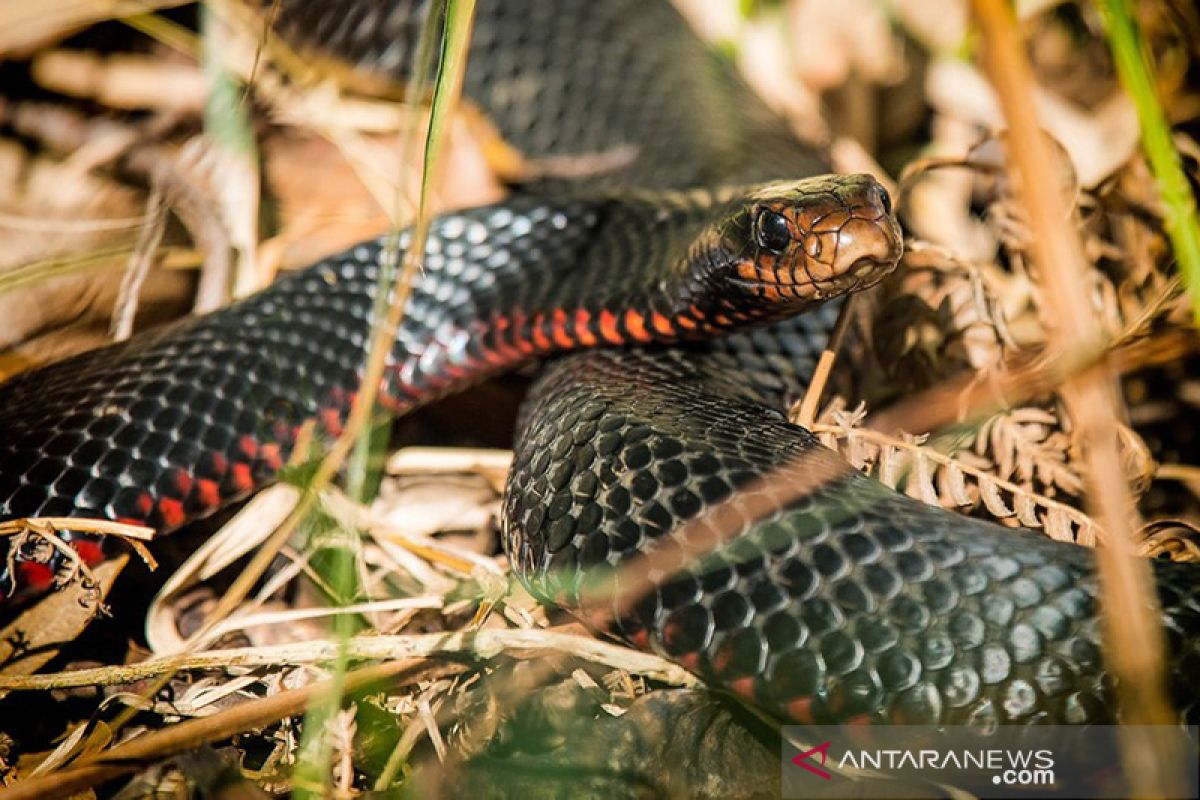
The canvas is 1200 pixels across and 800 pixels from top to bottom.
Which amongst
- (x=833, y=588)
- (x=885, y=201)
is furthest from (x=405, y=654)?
(x=885, y=201)

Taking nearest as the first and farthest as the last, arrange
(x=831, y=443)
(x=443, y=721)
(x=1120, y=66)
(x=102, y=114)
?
(x=1120, y=66) < (x=443, y=721) < (x=831, y=443) < (x=102, y=114)

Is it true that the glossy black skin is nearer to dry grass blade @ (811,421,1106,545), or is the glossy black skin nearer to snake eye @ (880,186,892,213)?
dry grass blade @ (811,421,1106,545)

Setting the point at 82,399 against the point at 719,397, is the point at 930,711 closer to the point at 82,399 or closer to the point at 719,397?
the point at 719,397

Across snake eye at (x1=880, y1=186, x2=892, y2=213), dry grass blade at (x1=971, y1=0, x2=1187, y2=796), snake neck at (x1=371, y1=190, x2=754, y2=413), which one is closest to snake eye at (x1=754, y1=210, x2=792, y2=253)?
snake eye at (x1=880, y1=186, x2=892, y2=213)

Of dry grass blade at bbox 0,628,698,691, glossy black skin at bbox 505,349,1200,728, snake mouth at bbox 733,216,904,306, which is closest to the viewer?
glossy black skin at bbox 505,349,1200,728

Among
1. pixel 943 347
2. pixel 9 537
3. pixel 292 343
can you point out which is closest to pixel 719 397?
pixel 943 347

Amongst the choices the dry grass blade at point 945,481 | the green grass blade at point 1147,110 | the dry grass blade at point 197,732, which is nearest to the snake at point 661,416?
the dry grass blade at point 945,481

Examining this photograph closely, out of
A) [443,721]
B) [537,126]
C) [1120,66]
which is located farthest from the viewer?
[537,126]

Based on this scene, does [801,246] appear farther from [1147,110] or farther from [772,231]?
[1147,110]
